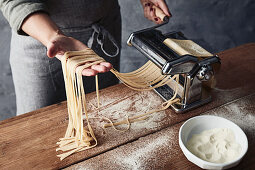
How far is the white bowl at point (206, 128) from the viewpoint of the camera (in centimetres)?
87

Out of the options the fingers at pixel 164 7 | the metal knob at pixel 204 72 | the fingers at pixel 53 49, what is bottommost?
the metal knob at pixel 204 72

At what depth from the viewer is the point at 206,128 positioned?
104cm

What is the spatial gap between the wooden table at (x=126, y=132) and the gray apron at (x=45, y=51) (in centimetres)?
35

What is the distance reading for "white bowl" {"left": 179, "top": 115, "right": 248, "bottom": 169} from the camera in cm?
87

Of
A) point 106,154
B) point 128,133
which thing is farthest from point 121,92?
point 106,154

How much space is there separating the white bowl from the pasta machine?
130mm

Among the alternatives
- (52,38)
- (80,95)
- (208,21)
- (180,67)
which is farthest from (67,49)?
(208,21)

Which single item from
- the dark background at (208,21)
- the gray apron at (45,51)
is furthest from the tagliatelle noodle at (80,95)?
the dark background at (208,21)

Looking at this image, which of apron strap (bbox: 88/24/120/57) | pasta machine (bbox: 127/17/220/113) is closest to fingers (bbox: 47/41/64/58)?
pasta machine (bbox: 127/17/220/113)

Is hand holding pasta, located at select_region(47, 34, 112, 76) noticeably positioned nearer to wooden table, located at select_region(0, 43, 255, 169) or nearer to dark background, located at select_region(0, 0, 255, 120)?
wooden table, located at select_region(0, 43, 255, 169)

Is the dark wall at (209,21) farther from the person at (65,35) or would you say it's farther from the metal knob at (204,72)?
the metal knob at (204,72)

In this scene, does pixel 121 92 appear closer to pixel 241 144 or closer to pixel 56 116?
pixel 56 116

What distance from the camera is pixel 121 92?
1271 millimetres

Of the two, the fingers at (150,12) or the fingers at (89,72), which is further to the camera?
the fingers at (150,12)
